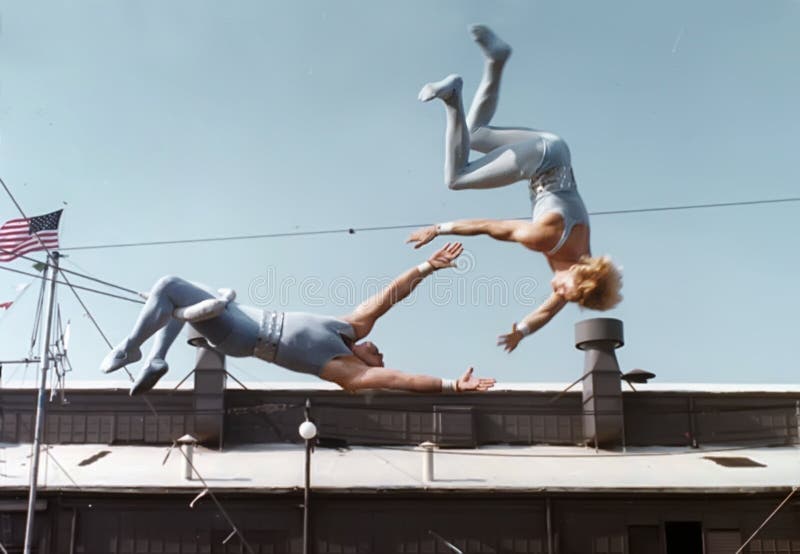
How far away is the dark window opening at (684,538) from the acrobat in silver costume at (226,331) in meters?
20.5

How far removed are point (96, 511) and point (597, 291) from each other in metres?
17.2

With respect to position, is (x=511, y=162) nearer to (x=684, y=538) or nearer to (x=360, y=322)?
(x=360, y=322)

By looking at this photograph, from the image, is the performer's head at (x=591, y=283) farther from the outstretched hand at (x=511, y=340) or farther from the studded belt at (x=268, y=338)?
the studded belt at (x=268, y=338)

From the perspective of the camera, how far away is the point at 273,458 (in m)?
26.3

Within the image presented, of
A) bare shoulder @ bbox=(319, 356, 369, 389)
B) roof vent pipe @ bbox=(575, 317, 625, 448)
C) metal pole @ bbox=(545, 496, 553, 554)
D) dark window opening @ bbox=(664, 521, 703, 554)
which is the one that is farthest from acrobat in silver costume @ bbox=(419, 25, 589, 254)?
dark window opening @ bbox=(664, 521, 703, 554)

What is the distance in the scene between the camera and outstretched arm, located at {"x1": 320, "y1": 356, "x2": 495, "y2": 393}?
9.37m

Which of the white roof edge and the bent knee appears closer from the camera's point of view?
the bent knee

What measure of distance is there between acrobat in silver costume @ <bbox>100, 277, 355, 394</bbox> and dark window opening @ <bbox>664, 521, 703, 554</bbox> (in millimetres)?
20460

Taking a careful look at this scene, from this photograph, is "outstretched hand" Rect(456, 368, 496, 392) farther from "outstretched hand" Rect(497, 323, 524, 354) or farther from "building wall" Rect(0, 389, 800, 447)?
"building wall" Rect(0, 389, 800, 447)

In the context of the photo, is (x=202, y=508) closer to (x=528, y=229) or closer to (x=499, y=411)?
(x=499, y=411)

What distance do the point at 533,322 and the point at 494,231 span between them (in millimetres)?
892

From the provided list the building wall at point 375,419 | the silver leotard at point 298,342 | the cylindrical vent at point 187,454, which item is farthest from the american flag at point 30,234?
the building wall at point 375,419

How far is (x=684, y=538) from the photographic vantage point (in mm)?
29062

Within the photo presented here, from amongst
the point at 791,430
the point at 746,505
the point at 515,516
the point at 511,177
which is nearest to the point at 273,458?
the point at 515,516
